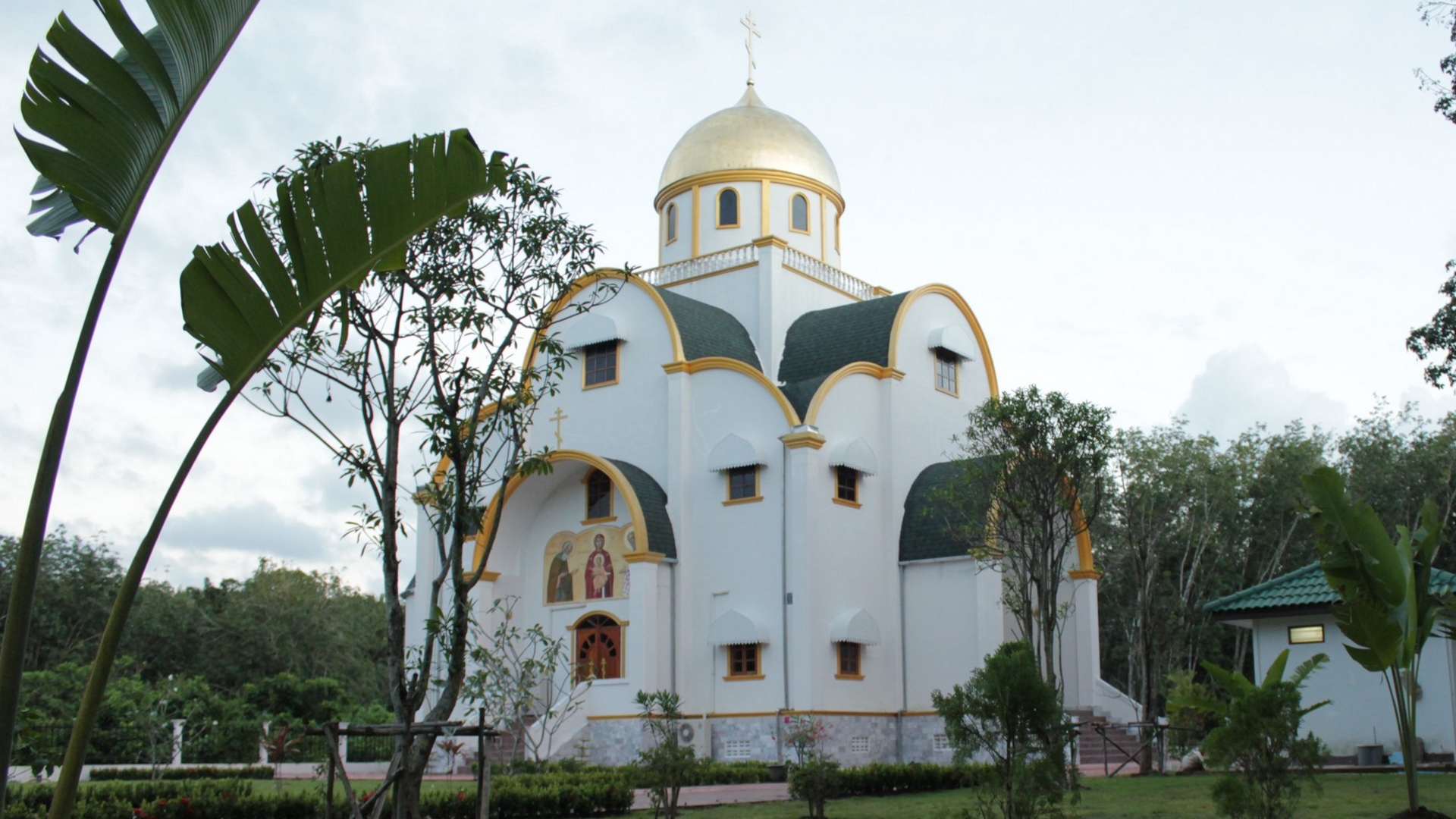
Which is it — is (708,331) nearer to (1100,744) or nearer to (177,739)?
(1100,744)

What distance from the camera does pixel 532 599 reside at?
25.1 metres

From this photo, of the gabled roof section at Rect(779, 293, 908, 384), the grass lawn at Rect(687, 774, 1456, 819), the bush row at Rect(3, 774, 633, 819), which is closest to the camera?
the bush row at Rect(3, 774, 633, 819)

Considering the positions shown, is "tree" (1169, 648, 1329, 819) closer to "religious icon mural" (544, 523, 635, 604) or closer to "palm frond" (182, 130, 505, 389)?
"palm frond" (182, 130, 505, 389)

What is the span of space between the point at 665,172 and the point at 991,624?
1258 cm

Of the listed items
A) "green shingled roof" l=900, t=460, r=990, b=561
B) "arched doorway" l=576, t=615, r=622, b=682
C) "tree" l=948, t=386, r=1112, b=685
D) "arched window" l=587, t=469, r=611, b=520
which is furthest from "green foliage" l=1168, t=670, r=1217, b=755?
"arched window" l=587, t=469, r=611, b=520

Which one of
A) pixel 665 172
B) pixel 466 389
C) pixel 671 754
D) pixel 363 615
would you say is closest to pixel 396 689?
pixel 466 389

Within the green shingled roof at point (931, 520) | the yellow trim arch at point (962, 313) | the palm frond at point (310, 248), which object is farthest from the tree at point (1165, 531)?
the palm frond at point (310, 248)

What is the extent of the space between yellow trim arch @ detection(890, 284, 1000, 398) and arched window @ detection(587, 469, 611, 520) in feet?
19.0

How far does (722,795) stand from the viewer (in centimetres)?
1722

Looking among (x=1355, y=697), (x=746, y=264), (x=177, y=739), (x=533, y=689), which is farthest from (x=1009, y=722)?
(x=177, y=739)

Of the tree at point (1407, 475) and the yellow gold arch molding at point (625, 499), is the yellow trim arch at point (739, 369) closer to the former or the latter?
the yellow gold arch molding at point (625, 499)

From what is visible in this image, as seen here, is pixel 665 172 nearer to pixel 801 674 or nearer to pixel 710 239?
pixel 710 239

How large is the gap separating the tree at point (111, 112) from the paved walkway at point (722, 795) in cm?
1113

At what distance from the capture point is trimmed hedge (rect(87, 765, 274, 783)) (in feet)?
66.9
